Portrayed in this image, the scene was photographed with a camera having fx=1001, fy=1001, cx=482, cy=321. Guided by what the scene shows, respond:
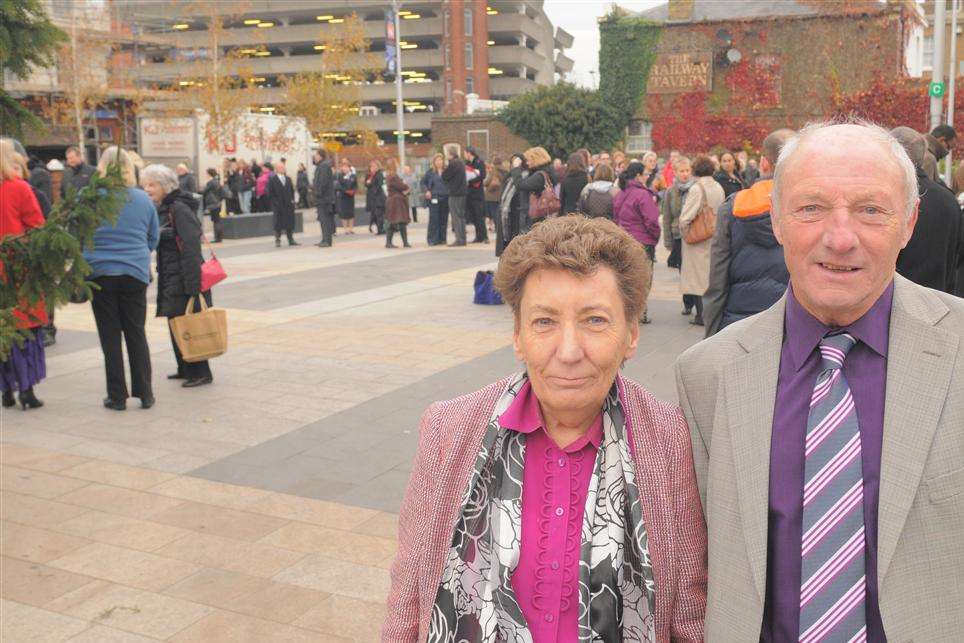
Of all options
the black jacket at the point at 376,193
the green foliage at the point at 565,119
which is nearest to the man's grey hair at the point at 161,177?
A: the black jacket at the point at 376,193

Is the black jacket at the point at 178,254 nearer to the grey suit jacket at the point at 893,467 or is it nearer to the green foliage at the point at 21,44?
the green foliage at the point at 21,44

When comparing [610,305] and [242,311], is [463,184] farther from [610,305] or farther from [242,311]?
[610,305]

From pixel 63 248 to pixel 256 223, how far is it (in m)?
18.7

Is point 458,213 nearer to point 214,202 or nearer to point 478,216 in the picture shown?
point 478,216

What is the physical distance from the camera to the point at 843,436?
1.93m

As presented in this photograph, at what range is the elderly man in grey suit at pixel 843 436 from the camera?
1865 mm

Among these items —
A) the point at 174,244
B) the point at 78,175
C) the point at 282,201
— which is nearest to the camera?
the point at 174,244

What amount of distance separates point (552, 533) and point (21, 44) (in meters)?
7.93

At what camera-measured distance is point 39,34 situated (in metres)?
8.44

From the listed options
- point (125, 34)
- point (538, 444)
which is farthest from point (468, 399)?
point (125, 34)

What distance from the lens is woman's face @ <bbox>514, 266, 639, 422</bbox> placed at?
2164 mm

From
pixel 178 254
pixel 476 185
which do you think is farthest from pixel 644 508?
pixel 476 185

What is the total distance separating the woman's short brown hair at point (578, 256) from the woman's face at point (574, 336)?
0.03m

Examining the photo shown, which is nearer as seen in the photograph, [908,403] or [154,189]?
[908,403]
